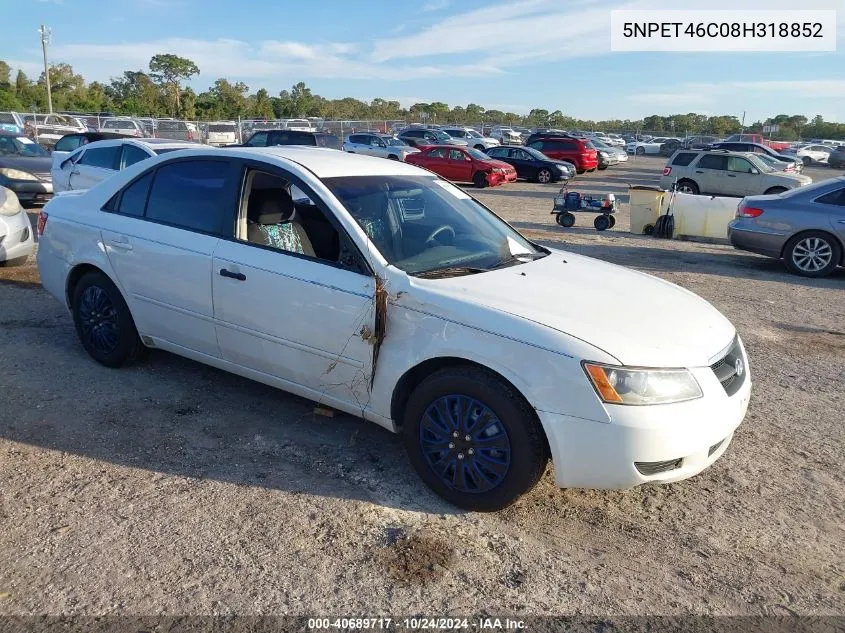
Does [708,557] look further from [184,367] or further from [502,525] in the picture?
[184,367]

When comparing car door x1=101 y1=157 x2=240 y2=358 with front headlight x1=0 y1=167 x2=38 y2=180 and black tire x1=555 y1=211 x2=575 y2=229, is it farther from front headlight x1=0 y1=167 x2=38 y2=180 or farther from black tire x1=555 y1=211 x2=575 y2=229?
black tire x1=555 y1=211 x2=575 y2=229

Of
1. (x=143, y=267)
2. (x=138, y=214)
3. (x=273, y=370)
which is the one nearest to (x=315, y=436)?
(x=273, y=370)

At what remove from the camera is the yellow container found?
44.6ft

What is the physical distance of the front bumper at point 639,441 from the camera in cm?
301

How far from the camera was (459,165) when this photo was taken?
23984 mm

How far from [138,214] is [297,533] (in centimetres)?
266

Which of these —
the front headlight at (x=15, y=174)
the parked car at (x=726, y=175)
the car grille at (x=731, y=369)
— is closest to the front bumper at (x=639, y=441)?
the car grille at (x=731, y=369)

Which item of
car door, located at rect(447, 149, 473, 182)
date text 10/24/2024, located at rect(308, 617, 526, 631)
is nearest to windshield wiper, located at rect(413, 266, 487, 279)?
date text 10/24/2024, located at rect(308, 617, 526, 631)

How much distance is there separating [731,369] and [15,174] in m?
14.1

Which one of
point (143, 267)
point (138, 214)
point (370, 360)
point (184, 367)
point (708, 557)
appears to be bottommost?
point (708, 557)

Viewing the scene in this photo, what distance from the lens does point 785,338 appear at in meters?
6.71

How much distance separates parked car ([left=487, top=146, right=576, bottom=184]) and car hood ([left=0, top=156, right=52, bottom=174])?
16540 millimetres

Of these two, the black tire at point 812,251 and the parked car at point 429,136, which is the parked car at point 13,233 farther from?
the parked car at point 429,136

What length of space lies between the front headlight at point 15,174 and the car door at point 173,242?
1034cm
